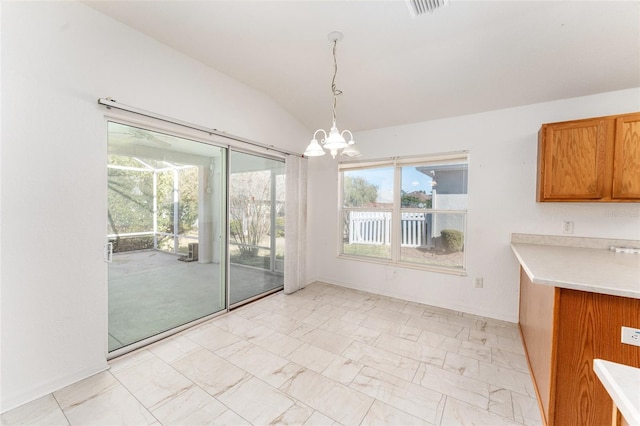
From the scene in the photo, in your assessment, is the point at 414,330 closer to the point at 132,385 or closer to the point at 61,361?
the point at 132,385

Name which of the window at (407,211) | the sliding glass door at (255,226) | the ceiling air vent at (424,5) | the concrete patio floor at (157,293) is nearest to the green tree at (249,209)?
the sliding glass door at (255,226)

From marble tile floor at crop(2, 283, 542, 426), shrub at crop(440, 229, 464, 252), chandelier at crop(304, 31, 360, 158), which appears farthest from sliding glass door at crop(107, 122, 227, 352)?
shrub at crop(440, 229, 464, 252)

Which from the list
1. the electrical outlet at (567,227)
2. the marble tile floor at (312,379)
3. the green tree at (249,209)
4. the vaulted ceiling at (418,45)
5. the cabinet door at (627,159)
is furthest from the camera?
the green tree at (249,209)

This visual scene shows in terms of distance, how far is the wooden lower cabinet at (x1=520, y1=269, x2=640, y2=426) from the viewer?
1416 millimetres

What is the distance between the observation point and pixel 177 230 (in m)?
2.81

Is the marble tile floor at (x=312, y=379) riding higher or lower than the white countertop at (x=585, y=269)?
lower

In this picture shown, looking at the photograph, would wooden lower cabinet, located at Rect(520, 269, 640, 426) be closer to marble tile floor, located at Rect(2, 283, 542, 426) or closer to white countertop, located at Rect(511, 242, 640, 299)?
white countertop, located at Rect(511, 242, 640, 299)

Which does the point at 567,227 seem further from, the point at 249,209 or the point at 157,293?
the point at 157,293

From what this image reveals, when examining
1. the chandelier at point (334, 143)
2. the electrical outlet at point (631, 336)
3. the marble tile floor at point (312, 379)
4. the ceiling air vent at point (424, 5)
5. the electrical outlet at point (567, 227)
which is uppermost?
the ceiling air vent at point (424, 5)

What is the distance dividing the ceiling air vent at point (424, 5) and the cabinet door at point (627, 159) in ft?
6.54

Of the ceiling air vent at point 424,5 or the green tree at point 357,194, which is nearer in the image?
the ceiling air vent at point 424,5

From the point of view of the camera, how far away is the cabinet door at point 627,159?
90.4 inches

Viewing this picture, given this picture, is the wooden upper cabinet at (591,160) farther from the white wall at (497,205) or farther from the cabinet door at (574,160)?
the white wall at (497,205)

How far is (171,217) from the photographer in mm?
2750
